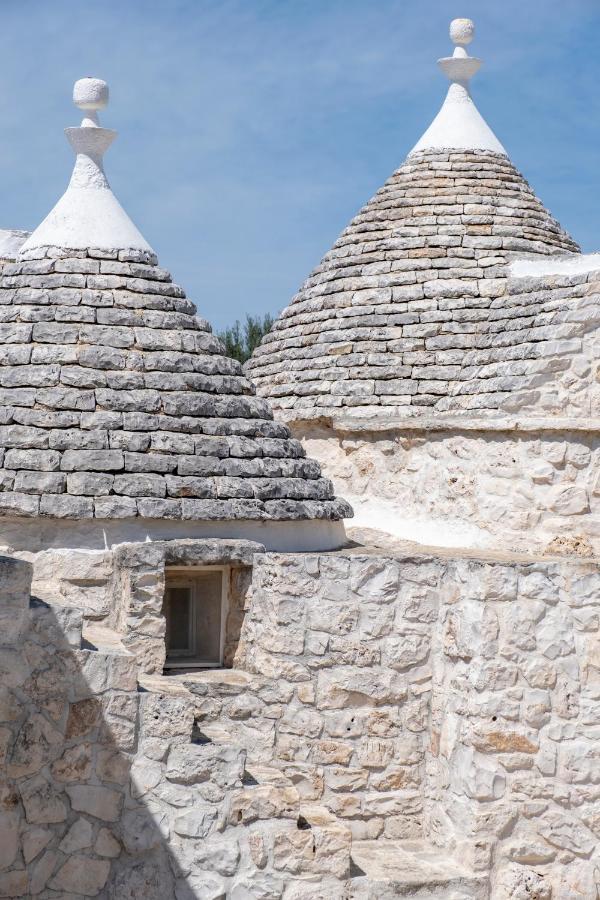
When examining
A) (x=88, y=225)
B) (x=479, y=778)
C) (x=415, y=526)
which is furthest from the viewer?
(x=415, y=526)

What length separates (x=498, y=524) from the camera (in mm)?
10578

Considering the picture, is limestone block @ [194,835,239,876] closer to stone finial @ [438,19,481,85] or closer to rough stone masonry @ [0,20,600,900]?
rough stone masonry @ [0,20,600,900]

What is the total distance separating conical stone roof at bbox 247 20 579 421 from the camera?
11.9 meters

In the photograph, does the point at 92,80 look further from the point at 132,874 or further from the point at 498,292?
the point at 132,874

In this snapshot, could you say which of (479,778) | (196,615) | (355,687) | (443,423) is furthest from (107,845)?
(443,423)

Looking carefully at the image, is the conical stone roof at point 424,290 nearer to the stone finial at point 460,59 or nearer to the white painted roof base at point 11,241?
the stone finial at point 460,59

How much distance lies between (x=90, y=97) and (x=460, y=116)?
5442 millimetres

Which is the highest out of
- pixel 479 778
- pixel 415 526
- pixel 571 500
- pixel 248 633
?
pixel 571 500

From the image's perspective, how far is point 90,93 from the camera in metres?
9.59

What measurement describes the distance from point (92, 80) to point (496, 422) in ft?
13.6

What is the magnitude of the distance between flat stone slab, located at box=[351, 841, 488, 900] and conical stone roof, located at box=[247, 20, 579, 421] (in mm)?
4080

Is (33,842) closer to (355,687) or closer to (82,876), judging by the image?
(82,876)

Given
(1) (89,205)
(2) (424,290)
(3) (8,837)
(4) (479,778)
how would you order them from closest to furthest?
1. (3) (8,837)
2. (4) (479,778)
3. (1) (89,205)
4. (2) (424,290)

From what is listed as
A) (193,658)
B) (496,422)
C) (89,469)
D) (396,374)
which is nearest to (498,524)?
(496,422)
